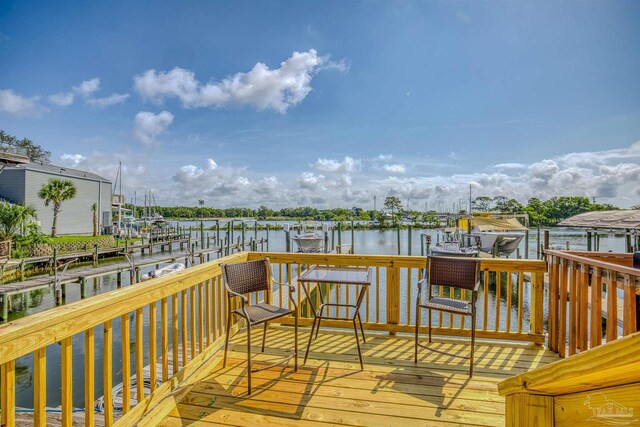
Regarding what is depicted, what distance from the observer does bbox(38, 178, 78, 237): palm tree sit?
824 inches

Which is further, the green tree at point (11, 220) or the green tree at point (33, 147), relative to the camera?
Result: the green tree at point (33, 147)

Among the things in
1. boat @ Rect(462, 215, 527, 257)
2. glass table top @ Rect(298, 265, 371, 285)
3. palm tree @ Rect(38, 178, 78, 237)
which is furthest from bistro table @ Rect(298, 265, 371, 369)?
palm tree @ Rect(38, 178, 78, 237)

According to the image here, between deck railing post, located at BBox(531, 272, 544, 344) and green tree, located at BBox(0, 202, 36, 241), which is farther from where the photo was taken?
green tree, located at BBox(0, 202, 36, 241)

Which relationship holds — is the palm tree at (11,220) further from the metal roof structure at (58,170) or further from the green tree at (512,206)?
the green tree at (512,206)

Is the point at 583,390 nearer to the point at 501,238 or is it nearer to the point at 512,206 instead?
the point at 501,238

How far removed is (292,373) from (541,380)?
8.24ft

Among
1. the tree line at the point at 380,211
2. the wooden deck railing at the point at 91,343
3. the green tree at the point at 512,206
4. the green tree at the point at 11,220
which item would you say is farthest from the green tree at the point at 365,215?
the wooden deck railing at the point at 91,343

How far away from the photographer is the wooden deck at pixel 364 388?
225 centimetres

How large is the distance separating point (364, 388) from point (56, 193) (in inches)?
1042

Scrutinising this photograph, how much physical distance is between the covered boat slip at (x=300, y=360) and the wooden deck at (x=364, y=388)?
0.01m

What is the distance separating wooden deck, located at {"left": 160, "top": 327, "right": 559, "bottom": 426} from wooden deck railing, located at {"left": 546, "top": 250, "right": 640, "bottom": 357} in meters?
0.38

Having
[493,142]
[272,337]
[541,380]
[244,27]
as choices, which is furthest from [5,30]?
[493,142]

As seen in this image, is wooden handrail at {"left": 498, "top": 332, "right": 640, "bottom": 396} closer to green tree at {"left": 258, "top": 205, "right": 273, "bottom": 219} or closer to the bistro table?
the bistro table

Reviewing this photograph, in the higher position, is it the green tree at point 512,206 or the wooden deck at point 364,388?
the green tree at point 512,206
